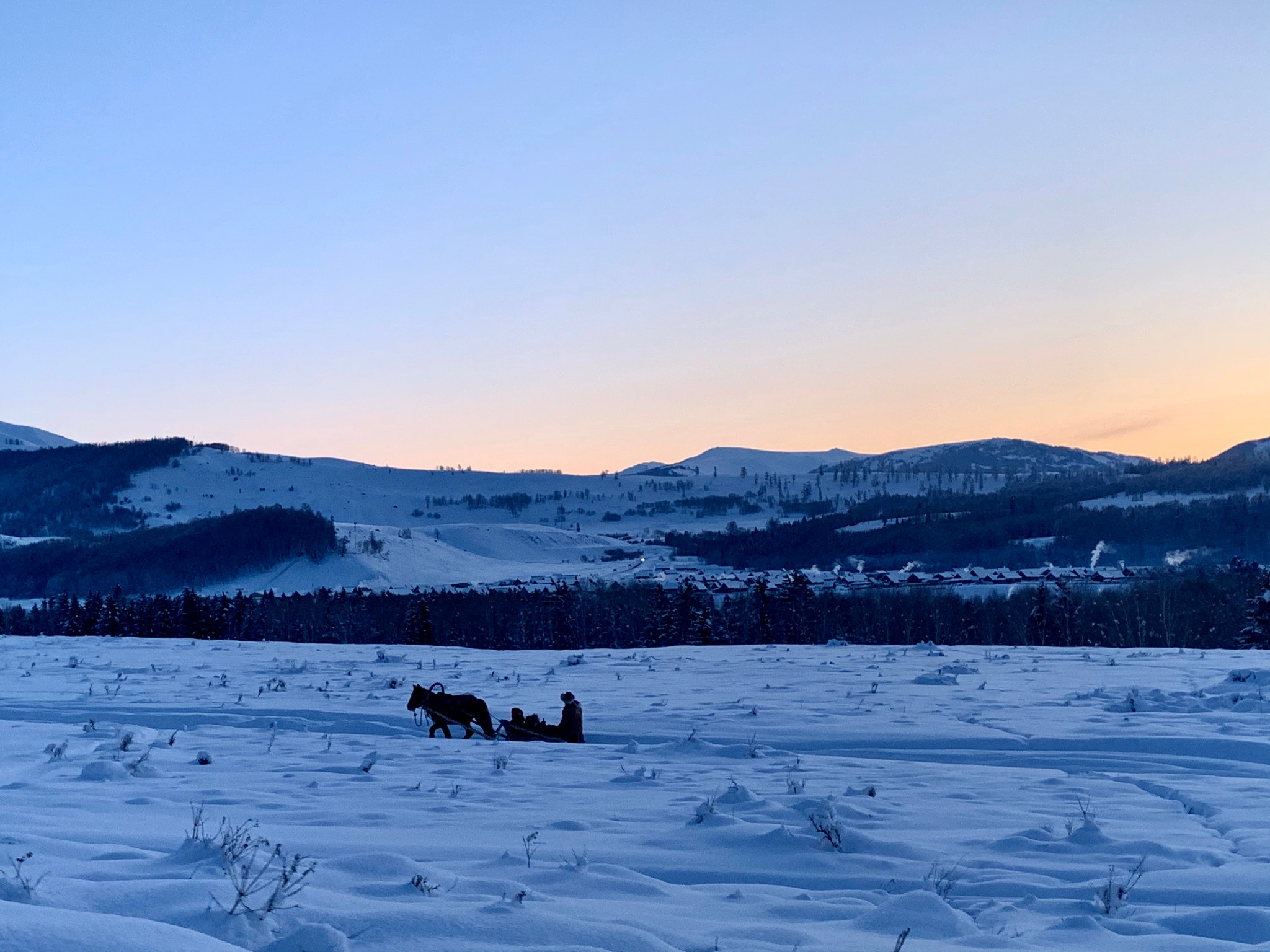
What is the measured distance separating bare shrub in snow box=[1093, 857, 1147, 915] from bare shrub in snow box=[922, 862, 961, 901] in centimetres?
72

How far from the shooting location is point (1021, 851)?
6289 mm

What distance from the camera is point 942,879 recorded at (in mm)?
5488

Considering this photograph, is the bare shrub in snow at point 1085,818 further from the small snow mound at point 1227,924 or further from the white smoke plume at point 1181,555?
the white smoke plume at point 1181,555

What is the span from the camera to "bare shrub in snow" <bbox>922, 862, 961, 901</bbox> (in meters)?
5.29

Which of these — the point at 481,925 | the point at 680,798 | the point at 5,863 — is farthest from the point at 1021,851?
the point at 5,863

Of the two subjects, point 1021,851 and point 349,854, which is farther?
point 1021,851

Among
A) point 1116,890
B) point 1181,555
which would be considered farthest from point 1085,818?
point 1181,555

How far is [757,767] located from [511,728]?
410cm

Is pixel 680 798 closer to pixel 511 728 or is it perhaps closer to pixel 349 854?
pixel 349 854

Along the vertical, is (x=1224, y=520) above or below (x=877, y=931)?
above

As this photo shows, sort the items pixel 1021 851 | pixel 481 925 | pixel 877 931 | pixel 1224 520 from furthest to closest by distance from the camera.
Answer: pixel 1224 520 → pixel 1021 851 → pixel 877 931 → pixel 481 925

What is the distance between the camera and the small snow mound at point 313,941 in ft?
12.7

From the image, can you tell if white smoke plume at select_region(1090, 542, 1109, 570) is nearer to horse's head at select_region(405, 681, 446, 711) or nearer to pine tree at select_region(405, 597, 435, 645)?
pine tree at select_region(405, 597, 435, 645)

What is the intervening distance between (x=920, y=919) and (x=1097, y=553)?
16219 centimetres
